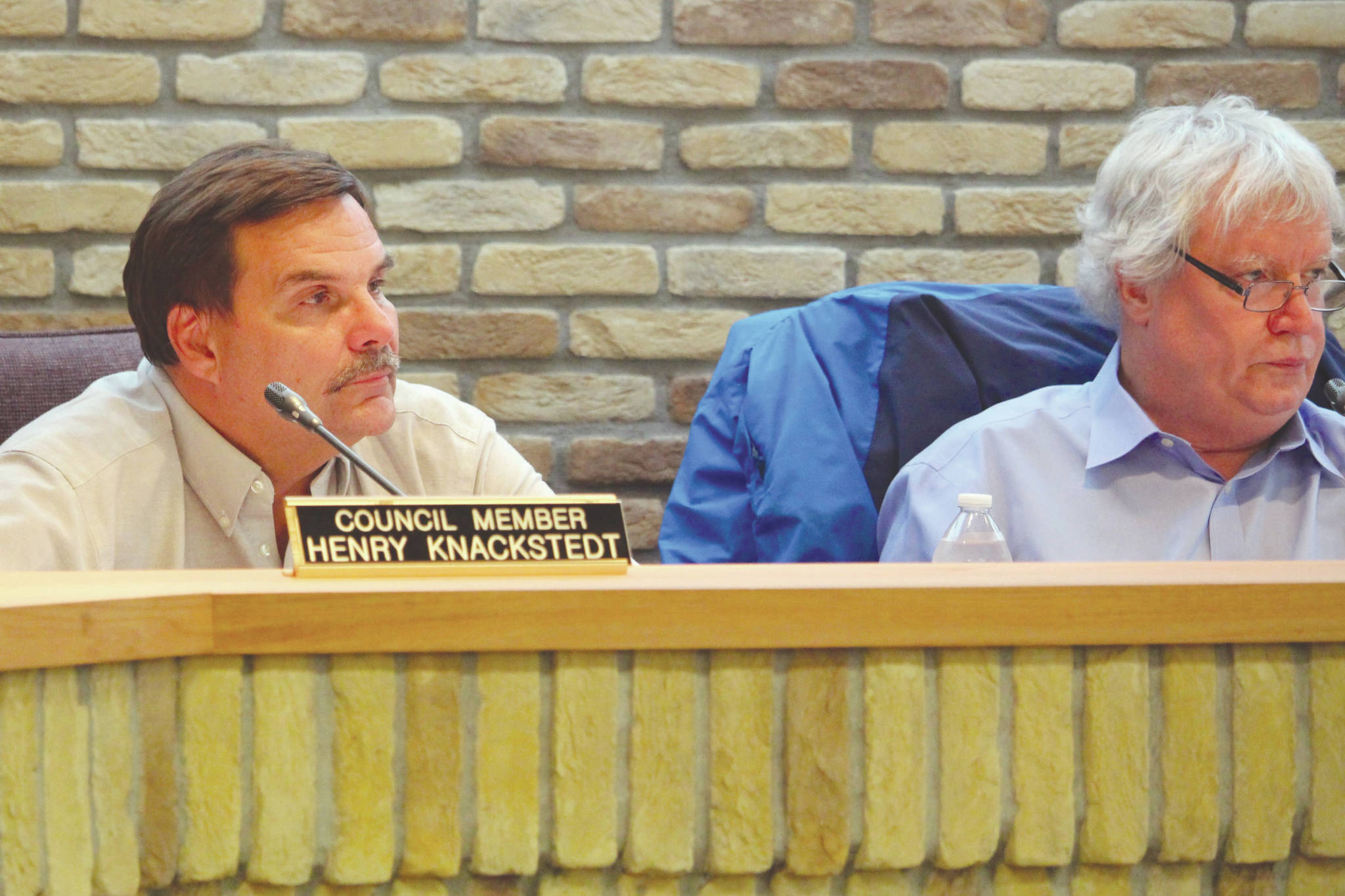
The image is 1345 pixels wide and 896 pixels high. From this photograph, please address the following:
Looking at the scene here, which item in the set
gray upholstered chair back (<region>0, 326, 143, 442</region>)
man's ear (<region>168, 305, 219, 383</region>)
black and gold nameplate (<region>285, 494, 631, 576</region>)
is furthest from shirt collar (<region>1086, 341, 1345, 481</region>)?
gray upholstered chair back (<region>0, 326, 143, 442</region>)

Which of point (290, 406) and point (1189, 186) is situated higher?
point (1189, 186)

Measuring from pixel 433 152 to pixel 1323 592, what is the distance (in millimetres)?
1471

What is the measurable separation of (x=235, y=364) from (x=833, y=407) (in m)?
0.69

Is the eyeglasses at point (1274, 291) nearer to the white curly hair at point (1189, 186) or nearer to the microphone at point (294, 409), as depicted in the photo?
the white curly hair at point (1189, 186)

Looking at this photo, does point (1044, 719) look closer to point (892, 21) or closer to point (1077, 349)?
point (1077, 349)

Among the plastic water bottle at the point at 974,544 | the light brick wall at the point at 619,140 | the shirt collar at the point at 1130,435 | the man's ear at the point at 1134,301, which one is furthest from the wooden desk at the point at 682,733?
the light brick wall at the point at 619,140

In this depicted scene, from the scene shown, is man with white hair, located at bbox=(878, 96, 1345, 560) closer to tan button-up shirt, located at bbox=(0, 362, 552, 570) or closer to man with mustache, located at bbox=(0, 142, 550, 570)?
tan button-up shirt, located at bbox=(0, 362, 552, 570)

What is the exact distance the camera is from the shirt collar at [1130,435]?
59.8 inches

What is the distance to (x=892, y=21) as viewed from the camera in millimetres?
1994

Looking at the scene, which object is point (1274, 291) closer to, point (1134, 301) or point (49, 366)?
point (1134, 301)

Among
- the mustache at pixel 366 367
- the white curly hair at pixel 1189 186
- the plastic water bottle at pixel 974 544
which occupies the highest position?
the white curly hair at pixel 1189 186

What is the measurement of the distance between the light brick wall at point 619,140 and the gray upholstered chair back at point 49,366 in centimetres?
36

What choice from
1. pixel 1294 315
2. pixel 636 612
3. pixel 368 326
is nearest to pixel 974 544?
pixel 1294 315

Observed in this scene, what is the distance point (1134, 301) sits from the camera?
5.27 ft
